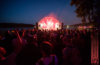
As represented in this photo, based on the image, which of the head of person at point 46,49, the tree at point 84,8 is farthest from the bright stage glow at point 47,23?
the head of person at point 46,49

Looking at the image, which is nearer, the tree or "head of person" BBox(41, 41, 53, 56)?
"head of person" BBox(41, 41, 53, 56)

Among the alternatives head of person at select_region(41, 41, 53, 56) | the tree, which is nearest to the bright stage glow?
the tree

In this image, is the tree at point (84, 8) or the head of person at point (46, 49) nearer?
the head of person at point (46, 49)

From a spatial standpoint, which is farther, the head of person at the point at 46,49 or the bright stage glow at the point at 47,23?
the bright stage glow at the point at 47,23

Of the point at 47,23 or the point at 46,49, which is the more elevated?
the point at 47,23

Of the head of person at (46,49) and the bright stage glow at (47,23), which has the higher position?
the bright stage glow at (47,23)

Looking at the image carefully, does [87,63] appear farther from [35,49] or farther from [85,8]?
[85,8]

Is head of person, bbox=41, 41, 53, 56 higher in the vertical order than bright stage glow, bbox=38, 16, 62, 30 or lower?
lower

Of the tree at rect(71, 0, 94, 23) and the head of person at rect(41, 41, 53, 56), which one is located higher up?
the tree at rect(71, 0, 94, 23)

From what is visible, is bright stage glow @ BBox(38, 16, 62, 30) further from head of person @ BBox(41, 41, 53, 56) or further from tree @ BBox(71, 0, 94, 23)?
head of person @ BBox(41, 41, 53, 56)

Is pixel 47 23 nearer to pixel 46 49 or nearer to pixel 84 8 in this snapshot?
pixel 84 8

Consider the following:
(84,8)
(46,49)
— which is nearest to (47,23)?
(84,8)

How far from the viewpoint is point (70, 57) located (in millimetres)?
2959

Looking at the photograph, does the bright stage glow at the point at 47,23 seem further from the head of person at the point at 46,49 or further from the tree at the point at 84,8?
the head of person at the point at 46,49
